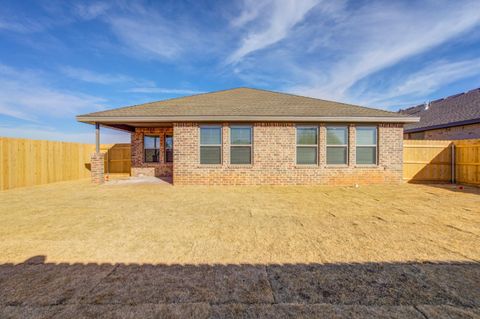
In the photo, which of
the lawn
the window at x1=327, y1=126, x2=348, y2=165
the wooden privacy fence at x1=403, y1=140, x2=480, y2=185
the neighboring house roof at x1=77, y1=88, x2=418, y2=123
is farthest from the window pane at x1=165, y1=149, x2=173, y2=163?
the wooden privacy fence at x1=403, y1=140, x2=480, y2=185

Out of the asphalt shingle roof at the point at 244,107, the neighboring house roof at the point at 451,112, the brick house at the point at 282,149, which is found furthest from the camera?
the neighboring house roof at the point at 451,112

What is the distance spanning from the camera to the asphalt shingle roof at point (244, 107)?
981 centimetres

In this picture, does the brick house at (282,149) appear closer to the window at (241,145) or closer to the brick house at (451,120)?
the window at (241,145)

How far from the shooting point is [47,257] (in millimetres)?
3252

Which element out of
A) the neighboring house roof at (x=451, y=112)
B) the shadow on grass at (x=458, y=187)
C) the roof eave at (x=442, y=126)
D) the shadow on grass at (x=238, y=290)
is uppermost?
the neighboring house roof at (x=451, y=112)

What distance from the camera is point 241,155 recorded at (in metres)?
10.1

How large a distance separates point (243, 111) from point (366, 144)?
594 centimetres

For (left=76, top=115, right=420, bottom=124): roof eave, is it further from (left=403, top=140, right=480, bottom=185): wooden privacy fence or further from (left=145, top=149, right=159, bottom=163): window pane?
(left=145, top=149, right=159, bottom=163): window pane

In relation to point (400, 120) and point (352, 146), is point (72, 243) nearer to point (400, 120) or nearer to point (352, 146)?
point (352, 146)

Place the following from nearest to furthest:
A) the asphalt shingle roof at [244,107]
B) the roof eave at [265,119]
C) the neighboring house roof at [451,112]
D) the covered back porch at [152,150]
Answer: the roof eave at [265,119] < the asphalt shingle roof at [244,107] < the covered back porch at [152,150] < the neighboring house roof at [451,112]

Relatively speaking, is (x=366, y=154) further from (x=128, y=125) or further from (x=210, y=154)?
(x=128, y=125)

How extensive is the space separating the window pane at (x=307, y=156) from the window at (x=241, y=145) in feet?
7.66

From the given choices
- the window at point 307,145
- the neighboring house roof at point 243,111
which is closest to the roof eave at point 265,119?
the neighboring house roof at point 243,111

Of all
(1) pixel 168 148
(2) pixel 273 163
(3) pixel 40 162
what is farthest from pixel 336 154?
(3) pixel 40 162
